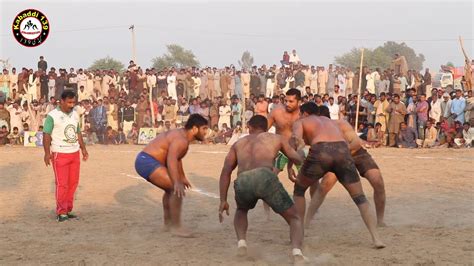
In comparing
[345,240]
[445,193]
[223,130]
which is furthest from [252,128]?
[223,130]

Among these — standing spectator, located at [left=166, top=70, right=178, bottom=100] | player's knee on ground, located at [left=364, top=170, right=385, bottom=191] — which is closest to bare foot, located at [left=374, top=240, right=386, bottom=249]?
player's knee on ground, located at [left=364, top=170, right=385, bottom=191]

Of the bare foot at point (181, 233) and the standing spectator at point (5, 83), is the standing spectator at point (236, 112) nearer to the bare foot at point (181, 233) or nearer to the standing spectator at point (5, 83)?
the standing spectator at point (5, 83)

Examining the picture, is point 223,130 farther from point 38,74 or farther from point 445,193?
point 445,193

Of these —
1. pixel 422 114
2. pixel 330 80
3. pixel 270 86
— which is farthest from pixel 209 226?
pixel 330 80

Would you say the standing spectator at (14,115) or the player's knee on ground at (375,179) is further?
the standing spectator at (14,115)

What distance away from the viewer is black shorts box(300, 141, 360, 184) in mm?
7312

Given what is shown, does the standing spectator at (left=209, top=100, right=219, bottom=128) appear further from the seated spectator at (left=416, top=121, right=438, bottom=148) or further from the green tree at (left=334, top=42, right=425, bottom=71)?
the green tree at (left=334, top=42, right=425, bottom=71)

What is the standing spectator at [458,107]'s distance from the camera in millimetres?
20125

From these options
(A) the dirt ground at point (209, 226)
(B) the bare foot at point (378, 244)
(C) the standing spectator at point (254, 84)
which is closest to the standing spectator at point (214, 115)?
(C) the standing spectator at point (254, 84)

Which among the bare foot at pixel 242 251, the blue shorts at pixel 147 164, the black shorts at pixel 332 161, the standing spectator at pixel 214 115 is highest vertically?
the black shorts at pixel 332 161

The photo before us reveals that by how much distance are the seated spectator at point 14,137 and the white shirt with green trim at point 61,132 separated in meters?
14.6

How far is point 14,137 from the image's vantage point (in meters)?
23.1

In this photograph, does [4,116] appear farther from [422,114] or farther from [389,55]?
[389,55]

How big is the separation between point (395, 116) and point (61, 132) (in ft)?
43.6
